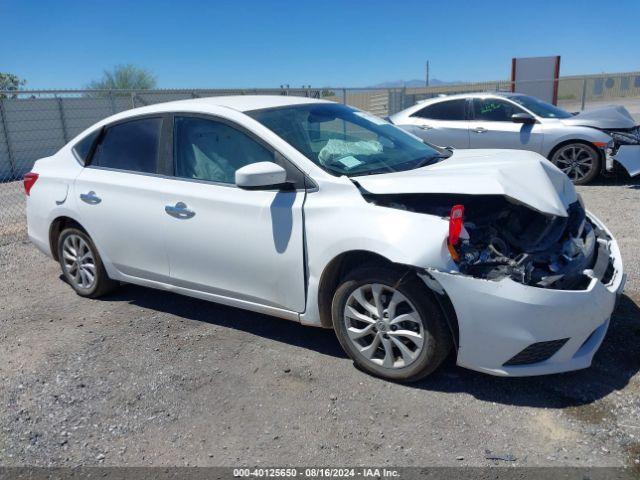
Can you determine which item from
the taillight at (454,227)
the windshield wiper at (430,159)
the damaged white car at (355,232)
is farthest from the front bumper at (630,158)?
the taillight at (454,227)

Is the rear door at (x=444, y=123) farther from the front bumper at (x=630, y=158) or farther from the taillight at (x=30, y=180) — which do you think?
the taillight at (x=30, y=180)

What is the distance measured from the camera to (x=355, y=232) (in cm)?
332

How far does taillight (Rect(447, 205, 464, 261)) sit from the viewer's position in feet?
10.0

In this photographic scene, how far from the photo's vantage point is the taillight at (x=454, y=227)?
306 cm

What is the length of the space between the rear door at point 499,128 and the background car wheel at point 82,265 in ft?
21.9

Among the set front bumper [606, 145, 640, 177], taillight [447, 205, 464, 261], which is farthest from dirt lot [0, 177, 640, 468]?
front bumper [606, 145, 640, 177]

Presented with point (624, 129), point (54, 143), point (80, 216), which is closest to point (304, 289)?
point (80, 216)

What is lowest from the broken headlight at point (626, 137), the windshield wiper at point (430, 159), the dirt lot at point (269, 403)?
the dirt lot at point (269, 403)

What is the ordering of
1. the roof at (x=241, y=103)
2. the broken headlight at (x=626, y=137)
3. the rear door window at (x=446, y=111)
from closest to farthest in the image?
1. the roof at (x=241, y=103)
2. the broken headlight at (x=626, y=137)
3. the rear door window at (x=446, y=111)

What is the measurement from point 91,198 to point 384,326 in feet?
8.89

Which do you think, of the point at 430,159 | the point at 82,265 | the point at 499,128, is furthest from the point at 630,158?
the point at 82,265

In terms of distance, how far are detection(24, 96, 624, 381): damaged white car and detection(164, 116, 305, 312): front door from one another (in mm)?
10

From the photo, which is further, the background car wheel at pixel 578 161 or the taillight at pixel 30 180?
the background car wheel at pixel 578 161

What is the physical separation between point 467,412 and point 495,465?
0.45 meters
